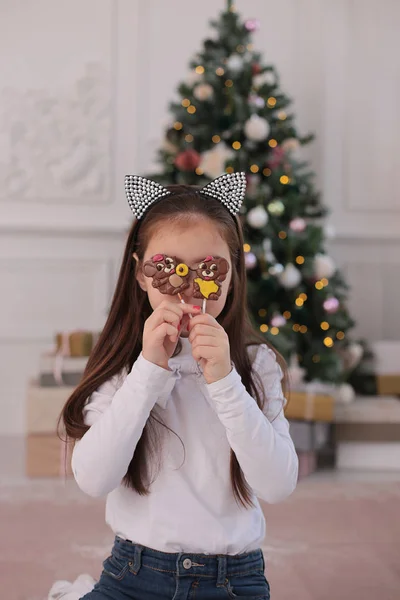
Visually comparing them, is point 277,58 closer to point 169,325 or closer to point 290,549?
point 290,549

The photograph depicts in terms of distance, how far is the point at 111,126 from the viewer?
422 cm

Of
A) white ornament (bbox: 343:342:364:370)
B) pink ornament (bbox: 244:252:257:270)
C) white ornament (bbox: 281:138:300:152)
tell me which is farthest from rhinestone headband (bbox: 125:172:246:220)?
white ornament (bbox: 343:342:364:370)

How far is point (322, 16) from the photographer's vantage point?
14.0 feet

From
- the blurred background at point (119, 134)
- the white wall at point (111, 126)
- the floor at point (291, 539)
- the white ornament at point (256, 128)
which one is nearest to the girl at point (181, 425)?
the floor at point (291, 539)

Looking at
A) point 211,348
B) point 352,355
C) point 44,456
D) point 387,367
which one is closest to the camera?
point 211,348

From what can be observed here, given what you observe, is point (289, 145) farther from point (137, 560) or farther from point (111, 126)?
point (137, 560)

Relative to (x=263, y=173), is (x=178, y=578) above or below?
below

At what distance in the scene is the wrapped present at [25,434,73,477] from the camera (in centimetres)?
318

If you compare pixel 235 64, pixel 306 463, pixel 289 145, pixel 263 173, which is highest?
pixel 235 64

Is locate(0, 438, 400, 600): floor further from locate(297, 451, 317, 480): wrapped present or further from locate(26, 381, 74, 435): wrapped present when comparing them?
locate(26, 381, 74, 435): wrapped present

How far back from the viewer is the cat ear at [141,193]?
140 cm

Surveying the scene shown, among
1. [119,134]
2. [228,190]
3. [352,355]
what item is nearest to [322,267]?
[352,355]

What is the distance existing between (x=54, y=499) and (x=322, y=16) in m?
3.00

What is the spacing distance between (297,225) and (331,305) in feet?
1.27
